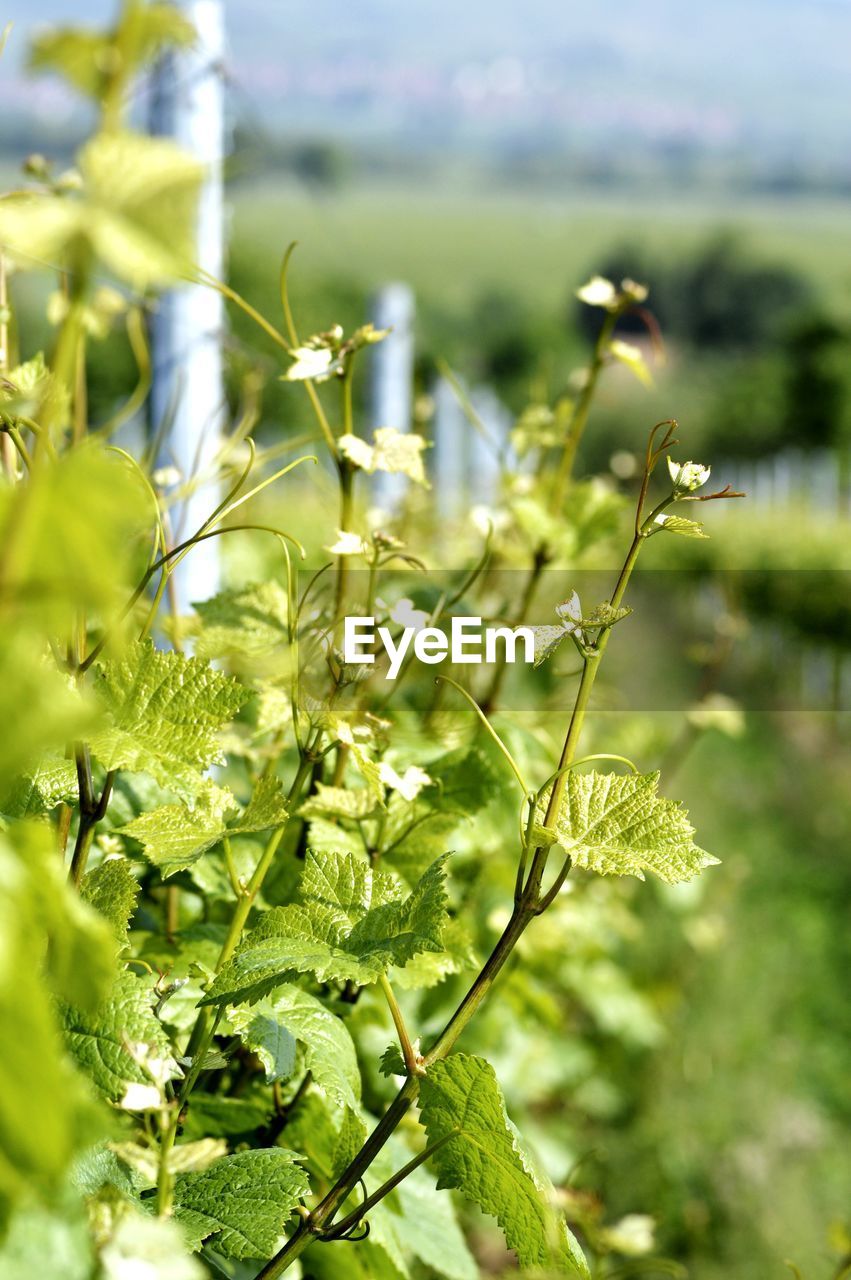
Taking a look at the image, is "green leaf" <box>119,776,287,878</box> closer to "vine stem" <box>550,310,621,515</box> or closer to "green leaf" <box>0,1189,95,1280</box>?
"green leaf" <box>0,1189,95,1280</box>

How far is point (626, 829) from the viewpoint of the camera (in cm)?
55

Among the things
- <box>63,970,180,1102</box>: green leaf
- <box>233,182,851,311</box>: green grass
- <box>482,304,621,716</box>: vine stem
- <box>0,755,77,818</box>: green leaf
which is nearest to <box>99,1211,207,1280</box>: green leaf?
<box>63,970,180,1102</box>: green leaf

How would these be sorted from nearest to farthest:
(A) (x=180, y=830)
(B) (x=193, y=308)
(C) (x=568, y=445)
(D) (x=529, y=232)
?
(A) (x=180, y=830) < (C) (x=568, y=445) < (B) (x=193, y=308) < (D) (x=529, y=232)

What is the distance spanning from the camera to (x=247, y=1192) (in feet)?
1.71

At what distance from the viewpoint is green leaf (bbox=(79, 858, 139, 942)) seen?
51cm

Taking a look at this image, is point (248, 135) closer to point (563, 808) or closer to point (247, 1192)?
point (563, 808)

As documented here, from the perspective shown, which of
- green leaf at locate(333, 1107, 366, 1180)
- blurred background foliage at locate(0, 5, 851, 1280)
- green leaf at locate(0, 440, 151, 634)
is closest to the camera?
green leaf at locate(0, 440, 151, 634)

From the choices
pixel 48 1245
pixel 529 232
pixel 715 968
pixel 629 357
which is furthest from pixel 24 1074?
pixel 529 232

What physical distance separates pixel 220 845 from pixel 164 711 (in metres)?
0.19

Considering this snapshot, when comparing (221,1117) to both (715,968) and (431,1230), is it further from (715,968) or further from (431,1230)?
(715,968)

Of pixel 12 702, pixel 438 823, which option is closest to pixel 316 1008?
pixel 438 823

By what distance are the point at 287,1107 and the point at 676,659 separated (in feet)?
22.5

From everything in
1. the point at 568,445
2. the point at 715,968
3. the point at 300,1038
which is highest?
the point at 568,445

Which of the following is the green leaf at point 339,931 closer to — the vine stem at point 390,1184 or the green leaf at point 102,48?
the vine stem at point 390,1184
